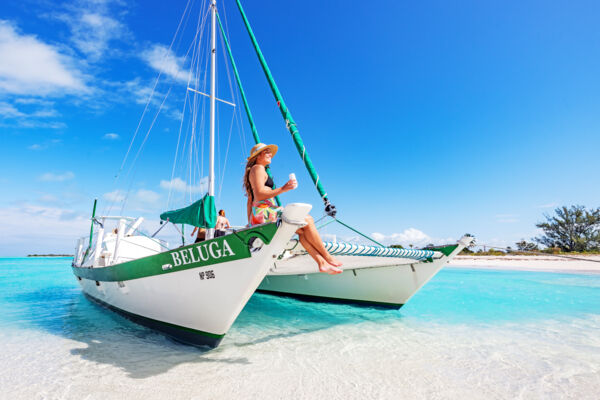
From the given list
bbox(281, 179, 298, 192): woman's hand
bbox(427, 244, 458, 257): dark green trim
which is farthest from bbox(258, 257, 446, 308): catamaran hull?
bbox(281, 179, 298, 192): woman's hand

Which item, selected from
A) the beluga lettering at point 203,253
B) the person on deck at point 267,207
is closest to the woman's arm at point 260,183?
the person on deck at point 267,207

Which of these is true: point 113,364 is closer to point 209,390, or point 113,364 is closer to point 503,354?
point 209,390

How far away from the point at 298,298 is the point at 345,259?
11.6ft

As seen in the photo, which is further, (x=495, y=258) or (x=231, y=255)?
(x=495, y=258)

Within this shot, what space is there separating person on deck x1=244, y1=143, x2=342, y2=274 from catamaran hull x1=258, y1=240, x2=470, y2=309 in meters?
2.23

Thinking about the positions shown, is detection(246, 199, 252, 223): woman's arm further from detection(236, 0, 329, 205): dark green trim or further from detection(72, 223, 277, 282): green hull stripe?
detection(236, 0, 329, 205): dark green trim

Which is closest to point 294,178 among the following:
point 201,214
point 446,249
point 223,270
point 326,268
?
point 326,268

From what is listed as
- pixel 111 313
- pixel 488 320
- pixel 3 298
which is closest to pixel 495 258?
pixel 488 320

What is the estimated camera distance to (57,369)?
3604 millimetres

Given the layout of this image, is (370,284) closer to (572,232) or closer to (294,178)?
(294,178)

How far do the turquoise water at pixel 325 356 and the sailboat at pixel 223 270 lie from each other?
1.50 feet

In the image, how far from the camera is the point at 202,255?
147 inches

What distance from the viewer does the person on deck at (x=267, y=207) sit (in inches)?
127

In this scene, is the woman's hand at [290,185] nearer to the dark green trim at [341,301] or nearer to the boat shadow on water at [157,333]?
the boat shadow on water at [157,333]
